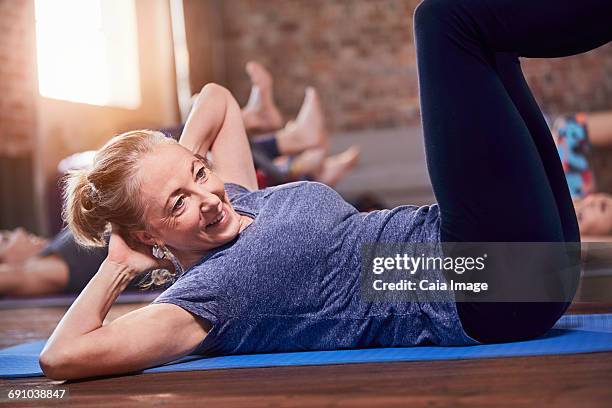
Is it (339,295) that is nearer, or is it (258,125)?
(339,295)

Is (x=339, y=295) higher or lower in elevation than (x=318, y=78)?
lower

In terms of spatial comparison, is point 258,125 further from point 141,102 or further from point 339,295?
point 141,102

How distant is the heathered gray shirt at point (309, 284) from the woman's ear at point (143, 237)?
0.10m

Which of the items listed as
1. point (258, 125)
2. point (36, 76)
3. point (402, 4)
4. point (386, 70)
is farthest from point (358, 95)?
point (258, 125)

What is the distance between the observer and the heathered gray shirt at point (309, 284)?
4.83 ft

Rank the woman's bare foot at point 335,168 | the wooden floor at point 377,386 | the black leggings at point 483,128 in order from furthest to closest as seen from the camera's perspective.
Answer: the woman's bare foot at point 335,168, the black leggings at point 483,128, the wooden floor at point 377,386

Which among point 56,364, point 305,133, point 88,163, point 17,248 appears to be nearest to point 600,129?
point 305,133

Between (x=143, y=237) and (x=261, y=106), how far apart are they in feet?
6.89

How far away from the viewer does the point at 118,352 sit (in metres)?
1.44

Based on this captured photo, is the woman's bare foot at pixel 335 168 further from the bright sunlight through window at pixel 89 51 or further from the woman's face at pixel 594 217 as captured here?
the bright sunlight through window at pixel 89 51

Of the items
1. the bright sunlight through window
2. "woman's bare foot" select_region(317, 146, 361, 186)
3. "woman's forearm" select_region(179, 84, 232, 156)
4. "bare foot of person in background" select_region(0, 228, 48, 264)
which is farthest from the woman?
the bright sunlight through window

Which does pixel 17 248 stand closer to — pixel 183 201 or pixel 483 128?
pixel 183 201

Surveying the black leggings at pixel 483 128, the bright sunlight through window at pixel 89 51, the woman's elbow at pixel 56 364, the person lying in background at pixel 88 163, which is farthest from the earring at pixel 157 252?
the bright sunlight through window at pixel 89 51

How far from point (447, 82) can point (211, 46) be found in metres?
5.96
